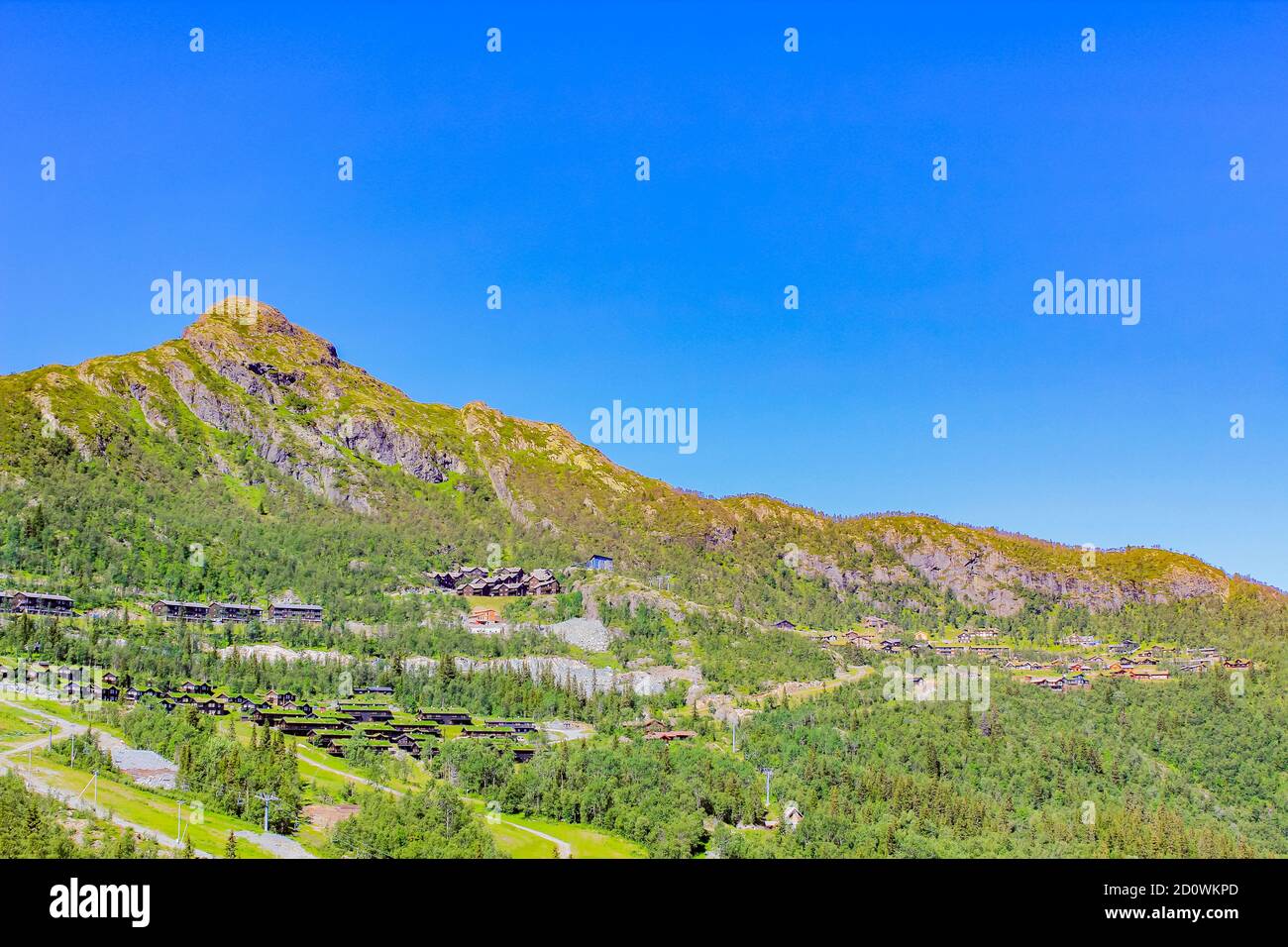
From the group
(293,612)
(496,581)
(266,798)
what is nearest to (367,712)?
(266,798)

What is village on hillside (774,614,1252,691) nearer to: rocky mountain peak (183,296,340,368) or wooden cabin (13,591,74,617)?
wooden cabin (13,591,74,617)

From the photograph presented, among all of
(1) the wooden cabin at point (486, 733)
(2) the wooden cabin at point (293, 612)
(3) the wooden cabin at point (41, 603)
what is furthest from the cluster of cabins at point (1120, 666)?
(3) the wooden cabin at point (41, 603)

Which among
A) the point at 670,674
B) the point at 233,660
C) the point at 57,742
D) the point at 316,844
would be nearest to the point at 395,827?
the point at 316,844

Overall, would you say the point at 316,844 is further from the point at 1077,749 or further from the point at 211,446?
the point at 211,446

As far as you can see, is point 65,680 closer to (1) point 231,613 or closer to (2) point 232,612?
(1) point 231,613

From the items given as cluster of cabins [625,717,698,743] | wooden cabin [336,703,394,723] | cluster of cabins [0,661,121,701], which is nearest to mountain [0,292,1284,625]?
cluster of cabins [0,661,121,701]
